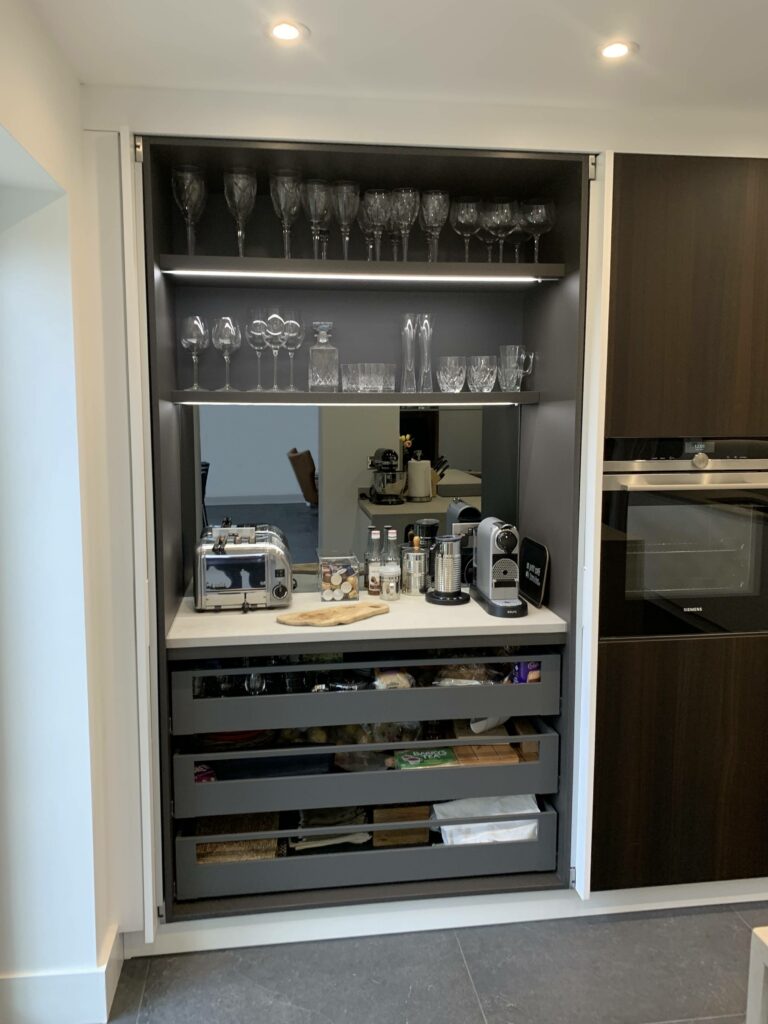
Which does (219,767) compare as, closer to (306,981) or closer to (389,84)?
(306,981)

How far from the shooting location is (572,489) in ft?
7.41

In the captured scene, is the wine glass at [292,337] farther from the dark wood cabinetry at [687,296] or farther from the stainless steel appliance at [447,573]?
the dark wood cabinetry at [687,296]

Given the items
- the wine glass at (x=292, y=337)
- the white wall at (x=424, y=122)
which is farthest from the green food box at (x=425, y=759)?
the white wall at (x=424, y=122)

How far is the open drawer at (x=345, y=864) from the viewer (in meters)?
2.24

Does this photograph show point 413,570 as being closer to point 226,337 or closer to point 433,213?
point 226,337

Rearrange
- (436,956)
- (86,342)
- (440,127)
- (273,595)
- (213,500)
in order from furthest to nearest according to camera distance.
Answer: (213,500) < (273,595) < (436,956) < (440,127) < (86,342)

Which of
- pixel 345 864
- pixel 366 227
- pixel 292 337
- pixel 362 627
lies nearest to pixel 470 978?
pixel 345 864

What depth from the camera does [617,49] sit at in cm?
180

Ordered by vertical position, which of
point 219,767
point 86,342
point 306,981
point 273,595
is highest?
point 86,342

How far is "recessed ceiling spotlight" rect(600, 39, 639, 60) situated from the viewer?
1775 millimetres

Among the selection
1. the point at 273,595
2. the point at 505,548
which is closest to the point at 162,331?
the point at 273,595

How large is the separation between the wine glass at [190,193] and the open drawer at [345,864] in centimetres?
175

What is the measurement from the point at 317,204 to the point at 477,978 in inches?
87.0

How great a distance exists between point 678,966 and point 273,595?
5.09ft
